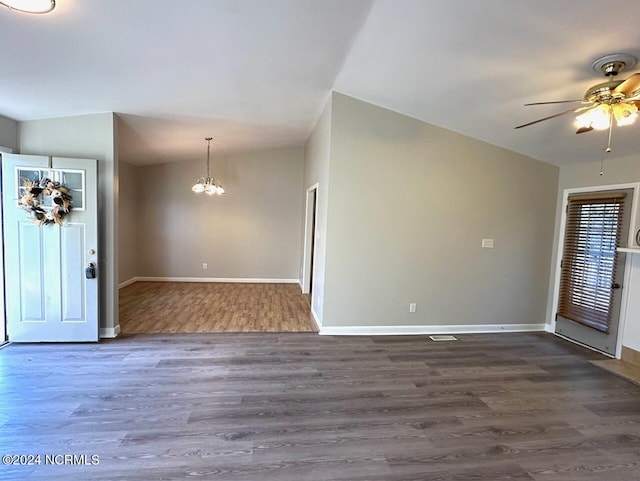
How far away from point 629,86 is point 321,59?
2395 mm

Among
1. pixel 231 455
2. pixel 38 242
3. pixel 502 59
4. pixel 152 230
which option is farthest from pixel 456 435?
pixel 152 230

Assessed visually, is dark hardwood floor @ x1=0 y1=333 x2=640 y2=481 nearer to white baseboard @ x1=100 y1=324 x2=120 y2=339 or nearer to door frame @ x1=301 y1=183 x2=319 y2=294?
white baseboard @ x1=100 y1=324 x2=120 y2=339

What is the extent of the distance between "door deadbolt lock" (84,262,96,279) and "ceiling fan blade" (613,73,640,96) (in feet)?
16.5

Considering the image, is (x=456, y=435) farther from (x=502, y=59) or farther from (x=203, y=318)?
(x=203, y=318)

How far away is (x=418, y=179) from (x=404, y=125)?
2.41 feet

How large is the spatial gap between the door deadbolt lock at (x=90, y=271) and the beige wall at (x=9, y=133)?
5.10 feet

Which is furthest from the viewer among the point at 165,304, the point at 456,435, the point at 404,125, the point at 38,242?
the point at 165,304

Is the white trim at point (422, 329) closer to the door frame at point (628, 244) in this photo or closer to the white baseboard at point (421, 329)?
the white baseboard at point (421, 329)

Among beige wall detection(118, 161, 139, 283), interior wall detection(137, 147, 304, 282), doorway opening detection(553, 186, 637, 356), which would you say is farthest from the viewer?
interior wall detection(137, 147, 304, 282)

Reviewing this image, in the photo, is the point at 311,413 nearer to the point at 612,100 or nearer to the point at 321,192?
the point at 321,192

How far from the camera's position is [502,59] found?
270 centimetres

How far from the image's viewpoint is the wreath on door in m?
3.50

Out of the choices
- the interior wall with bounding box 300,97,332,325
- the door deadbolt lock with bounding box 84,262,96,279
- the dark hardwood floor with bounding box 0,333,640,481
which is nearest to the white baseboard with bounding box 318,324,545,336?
the interior wall with bounding box 300,97,332,325

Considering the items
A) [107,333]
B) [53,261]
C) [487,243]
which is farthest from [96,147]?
[487,243]
